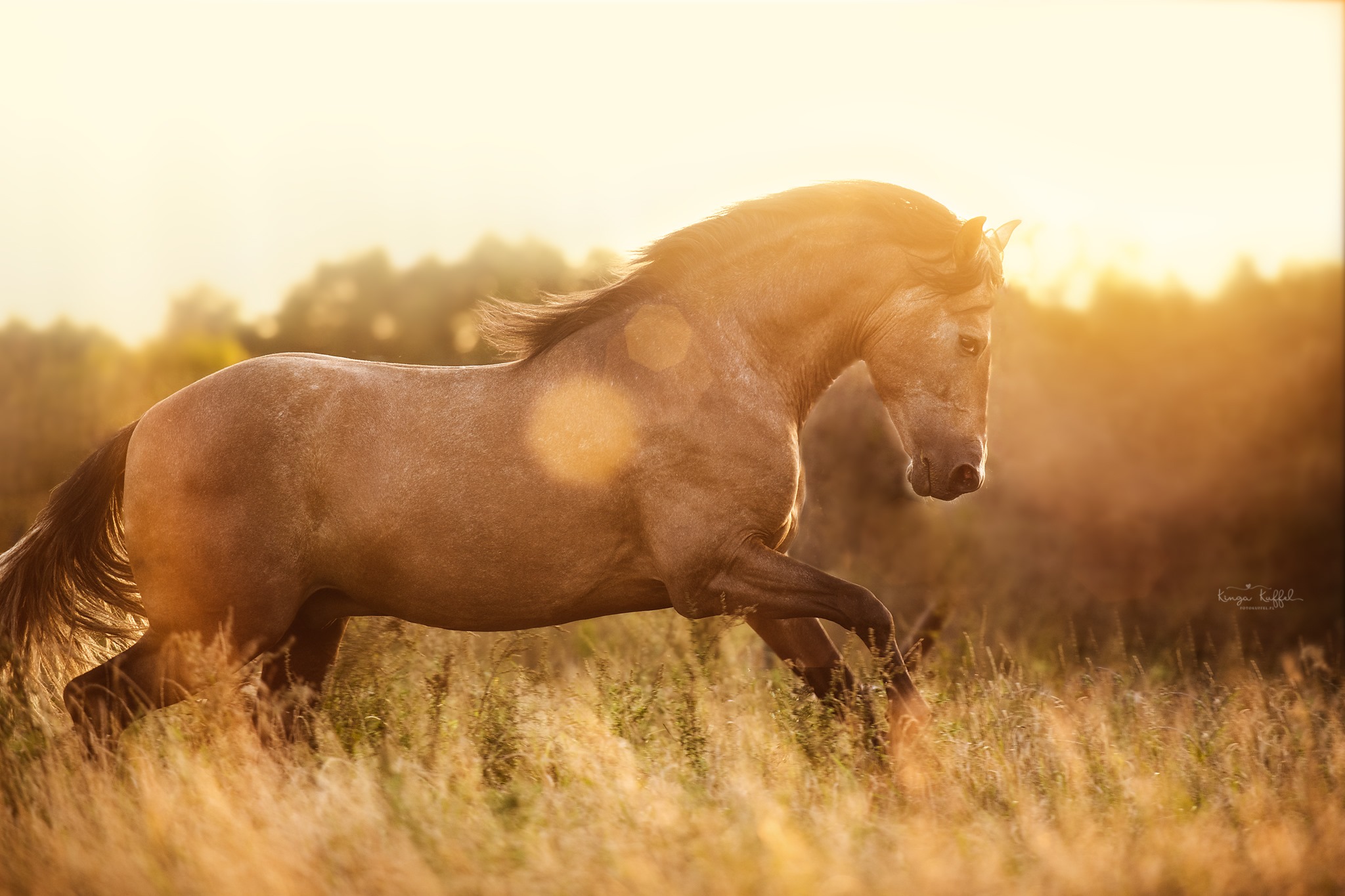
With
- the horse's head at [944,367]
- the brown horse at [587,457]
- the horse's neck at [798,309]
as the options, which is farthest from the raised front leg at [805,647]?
the horse's neck at [798,309]

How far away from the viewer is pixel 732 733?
4.49m

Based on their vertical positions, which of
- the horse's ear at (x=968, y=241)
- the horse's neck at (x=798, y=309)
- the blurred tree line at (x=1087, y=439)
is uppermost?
the horse's ear at (x=968, y=241)

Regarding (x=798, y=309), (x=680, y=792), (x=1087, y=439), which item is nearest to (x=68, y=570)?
(x=680, y=792)

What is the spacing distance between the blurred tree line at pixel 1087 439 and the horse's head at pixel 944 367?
5.98 meters

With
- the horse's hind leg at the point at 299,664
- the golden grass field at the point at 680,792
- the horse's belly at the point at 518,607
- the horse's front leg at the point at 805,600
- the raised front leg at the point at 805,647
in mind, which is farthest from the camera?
the horse's hind leg at the point at 299,664

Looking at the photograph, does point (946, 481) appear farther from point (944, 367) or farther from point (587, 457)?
point (587, 457)

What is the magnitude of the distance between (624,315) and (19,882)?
2977 mm

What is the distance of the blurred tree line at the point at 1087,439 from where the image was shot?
13.0 meters

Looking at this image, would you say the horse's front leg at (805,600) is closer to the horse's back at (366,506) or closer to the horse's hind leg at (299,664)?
the horse's back at (366,506)

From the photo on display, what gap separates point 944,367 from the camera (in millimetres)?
4418

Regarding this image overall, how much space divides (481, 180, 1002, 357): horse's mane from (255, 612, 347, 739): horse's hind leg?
164cm

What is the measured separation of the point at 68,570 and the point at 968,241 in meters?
4.33

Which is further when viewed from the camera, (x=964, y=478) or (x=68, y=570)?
(x=68, y=570)

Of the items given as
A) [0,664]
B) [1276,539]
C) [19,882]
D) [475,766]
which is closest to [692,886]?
[475,766]
